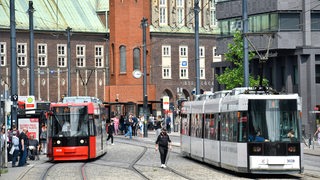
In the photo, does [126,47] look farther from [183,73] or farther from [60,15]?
[183,73]

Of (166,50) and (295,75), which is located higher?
(166,50)

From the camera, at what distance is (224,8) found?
8094 centimetres

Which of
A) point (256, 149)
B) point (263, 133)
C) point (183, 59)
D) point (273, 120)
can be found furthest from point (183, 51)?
point (256, 149)

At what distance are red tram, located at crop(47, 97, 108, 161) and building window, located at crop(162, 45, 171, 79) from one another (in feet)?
252

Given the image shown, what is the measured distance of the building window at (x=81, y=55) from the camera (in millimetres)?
117938

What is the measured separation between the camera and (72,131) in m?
40.9

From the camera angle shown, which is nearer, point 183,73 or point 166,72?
point 166,72

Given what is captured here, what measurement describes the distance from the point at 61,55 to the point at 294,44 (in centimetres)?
4852

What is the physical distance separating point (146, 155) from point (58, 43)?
70108 millimetres

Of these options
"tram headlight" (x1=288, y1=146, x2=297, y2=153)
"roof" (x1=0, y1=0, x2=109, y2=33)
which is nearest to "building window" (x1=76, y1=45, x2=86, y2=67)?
"roof" (x1=0, y1=0, x2=109, y2=33)

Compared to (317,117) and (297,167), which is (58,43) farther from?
(297,167)

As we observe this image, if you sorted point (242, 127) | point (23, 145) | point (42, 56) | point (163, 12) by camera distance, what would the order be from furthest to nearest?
1. point (163, 12)
2. point (42, 56)
3. point (23, 145)
4. point (242, 127)

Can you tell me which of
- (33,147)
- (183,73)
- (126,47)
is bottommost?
(33,147)

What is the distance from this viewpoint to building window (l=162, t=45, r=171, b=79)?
118125 millimetres
